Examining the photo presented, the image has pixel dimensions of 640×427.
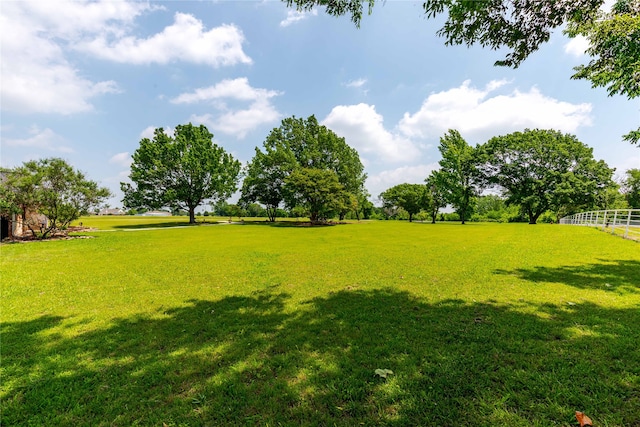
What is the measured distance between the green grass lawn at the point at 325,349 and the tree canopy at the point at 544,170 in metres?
34.4

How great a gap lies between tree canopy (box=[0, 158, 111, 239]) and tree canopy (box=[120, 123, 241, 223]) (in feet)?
60.0

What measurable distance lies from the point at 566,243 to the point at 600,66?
28.5ft

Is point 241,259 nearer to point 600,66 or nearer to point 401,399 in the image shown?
point 401,399

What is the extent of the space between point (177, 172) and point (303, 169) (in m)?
17.9

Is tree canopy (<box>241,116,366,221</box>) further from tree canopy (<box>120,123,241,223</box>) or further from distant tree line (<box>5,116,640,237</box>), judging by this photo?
tree canopy (<box>120,123,241,223</box>)

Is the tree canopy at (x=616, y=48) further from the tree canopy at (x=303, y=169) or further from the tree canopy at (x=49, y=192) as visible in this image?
the tree canopy at (x=303, y=169)

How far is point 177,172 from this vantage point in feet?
123

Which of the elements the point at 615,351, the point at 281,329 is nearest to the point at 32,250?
the point at 281,329

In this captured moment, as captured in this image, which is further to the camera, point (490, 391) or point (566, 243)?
point (566, 243)

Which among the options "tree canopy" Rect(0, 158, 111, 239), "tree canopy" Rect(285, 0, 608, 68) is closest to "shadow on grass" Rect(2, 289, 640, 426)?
"tree canopy" Rect(285, 0, 608, 68)

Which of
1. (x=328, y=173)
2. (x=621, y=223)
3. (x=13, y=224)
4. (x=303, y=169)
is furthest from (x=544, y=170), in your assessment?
(x=13, y=224)

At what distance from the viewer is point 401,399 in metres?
2.69

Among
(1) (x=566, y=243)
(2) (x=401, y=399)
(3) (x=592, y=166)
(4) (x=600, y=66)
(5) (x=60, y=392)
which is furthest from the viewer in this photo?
(3) (x=592, y=166)

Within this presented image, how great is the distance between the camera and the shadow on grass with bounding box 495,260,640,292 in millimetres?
6258
